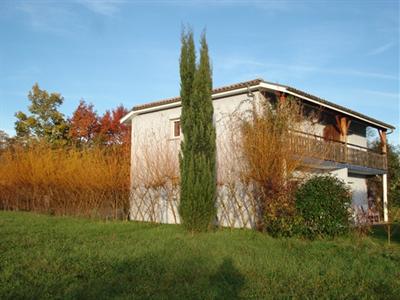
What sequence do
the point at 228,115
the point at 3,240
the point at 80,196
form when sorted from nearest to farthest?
the point at 3,240 < the point at 228,115 < the point at 80,196

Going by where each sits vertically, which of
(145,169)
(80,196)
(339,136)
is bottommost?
(80,196)

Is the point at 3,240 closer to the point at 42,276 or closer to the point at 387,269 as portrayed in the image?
the point at 42,276

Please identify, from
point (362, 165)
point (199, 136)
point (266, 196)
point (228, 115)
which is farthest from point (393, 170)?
point (199, 136)

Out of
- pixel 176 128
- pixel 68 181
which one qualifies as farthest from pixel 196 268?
pixel 68 181

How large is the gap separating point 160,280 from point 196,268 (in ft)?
3.35

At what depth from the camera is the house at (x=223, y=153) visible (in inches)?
594

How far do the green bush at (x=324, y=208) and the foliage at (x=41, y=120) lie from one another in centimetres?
2744

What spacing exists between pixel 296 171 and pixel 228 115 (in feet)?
14.9

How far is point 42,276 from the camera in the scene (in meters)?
6.37

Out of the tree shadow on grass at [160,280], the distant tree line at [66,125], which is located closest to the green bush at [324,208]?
the tree shadow on grass at [160,280]

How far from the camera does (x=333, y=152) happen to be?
57.3 feet

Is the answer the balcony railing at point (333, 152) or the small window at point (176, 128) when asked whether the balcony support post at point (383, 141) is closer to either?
the balcony railing at point (333, 152)

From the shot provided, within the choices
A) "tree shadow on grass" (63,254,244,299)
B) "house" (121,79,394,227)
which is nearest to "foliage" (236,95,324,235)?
"house" (121,79,394,227)

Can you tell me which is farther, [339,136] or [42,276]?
[339,136]
